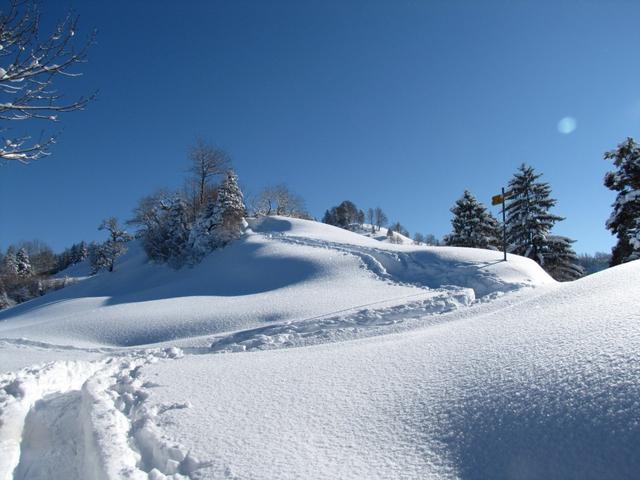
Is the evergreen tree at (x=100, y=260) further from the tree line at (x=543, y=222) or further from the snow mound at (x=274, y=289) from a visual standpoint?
the tree line at (x=543, y=222)

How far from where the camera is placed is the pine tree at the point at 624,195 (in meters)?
16.4

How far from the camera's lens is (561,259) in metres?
22.2

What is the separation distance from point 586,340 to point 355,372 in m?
2.46

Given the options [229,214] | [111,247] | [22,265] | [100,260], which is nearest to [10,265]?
[22,265]

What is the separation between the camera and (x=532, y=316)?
17.1 ft

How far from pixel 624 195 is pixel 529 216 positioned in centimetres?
644

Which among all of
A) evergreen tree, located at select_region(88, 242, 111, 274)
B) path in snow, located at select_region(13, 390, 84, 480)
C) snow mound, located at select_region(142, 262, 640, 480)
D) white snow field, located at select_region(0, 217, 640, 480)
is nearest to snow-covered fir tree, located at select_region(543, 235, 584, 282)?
white snow field, located at select_region(0, 217, 640, 480)

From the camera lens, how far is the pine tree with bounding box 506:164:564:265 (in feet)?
74.5

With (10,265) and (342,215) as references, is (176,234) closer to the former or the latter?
(10,265)

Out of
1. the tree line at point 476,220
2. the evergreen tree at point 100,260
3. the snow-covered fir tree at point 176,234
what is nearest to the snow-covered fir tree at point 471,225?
the tree line at point 476,220

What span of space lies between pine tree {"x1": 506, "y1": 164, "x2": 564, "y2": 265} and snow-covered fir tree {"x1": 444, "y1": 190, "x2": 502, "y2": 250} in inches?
137

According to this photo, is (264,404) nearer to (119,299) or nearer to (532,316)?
(532,316)

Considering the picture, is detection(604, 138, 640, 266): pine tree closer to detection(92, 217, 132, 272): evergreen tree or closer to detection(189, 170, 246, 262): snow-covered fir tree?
detection(189, 170, 246, 262): snow-covered fir tree

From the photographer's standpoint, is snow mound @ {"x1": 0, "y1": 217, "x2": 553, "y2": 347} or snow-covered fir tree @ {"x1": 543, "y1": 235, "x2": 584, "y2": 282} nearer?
snow mound @ {"x1": 0, "y1": 217, "x2": 553, "y2": 347}
